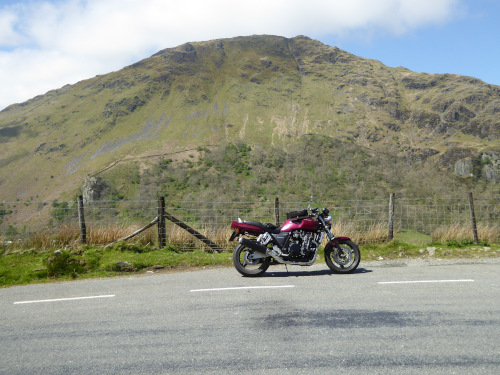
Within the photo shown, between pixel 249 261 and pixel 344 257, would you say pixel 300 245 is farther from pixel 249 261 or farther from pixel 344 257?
pixel 249 261

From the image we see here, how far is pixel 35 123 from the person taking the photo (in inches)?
6777

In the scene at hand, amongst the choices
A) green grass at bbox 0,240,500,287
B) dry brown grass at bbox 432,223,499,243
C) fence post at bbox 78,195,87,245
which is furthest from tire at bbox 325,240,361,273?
fence post at bbox 78,195,87,245

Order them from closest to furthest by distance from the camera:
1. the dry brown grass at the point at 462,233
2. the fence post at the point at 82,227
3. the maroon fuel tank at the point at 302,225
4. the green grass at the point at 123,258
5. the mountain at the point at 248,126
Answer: the maroon fuel tank at the point at 302,225
the green grass at the point at 123,258
the fence post at the point at 82,227
the dry brown grass at the point at 462,233
the mountain at the point at 248,126

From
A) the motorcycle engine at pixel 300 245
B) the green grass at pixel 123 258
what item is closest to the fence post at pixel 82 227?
the green grass at pixel 123 258

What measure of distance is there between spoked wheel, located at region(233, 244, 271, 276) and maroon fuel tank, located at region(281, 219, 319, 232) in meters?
0.77

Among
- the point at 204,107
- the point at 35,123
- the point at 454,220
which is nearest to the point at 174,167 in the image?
the point at 204,107

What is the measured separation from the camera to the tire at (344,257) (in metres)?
8.16

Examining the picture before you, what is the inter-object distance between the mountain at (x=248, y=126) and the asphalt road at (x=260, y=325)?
89.8 meters

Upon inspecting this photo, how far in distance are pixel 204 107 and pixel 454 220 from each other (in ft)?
526

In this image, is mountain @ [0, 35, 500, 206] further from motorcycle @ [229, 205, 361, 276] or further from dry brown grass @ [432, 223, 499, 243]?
motorcycle @ [229, 205, 361, 276]

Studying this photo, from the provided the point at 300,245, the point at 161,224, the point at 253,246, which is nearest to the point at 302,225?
the point at 300,245

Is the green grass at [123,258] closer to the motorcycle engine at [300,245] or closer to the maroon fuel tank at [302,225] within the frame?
the motorcycle engine at [300,245]

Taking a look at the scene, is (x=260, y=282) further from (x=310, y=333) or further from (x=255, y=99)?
(x=255, y=99)

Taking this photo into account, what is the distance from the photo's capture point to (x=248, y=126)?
153m
